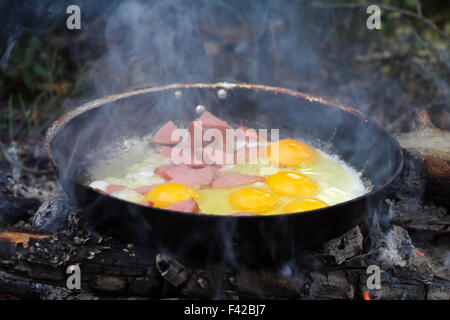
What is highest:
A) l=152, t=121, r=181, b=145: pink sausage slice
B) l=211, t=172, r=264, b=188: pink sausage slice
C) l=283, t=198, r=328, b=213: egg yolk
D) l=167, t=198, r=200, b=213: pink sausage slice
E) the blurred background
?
the blurred background

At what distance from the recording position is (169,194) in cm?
304

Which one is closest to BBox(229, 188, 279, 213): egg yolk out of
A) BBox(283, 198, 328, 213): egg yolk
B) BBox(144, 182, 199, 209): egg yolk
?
BBox(283, 198, 328, 213): egg yolk

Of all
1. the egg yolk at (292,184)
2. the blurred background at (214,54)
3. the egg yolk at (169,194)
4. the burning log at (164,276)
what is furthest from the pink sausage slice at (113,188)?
the blurred background at (214,54)

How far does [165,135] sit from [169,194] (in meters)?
1.19

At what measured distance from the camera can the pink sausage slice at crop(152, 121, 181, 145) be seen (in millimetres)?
4046

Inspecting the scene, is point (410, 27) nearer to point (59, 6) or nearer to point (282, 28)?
point (282, 28)

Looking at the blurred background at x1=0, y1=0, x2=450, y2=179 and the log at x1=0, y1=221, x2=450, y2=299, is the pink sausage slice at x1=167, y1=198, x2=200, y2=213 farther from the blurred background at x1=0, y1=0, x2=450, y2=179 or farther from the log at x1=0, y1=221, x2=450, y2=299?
the blurred background at x1=0, y1=0, x2=450, y2=179

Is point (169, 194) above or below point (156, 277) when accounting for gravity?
above

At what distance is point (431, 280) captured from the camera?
2920mm

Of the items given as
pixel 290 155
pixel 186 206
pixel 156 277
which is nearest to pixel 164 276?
pixel 156 277

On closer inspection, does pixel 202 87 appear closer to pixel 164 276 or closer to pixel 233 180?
pixel 233 180

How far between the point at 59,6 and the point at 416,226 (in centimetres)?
449

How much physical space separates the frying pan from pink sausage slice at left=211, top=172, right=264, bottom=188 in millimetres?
814
